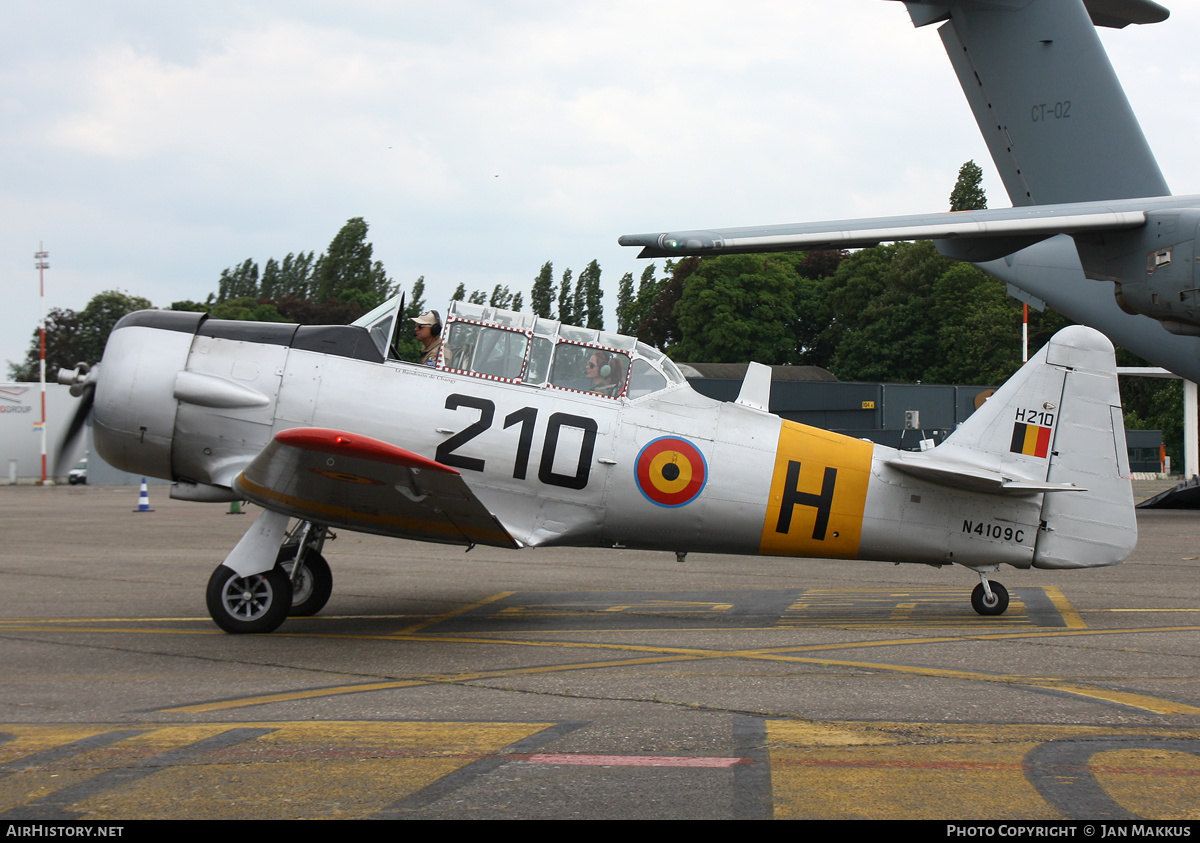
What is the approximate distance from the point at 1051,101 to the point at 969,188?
65605mm

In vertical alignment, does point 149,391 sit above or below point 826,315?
below

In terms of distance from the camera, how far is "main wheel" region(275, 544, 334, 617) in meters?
9.34

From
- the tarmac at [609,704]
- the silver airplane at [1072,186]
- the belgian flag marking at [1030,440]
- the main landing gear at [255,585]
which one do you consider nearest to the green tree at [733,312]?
the silver airplane at [1072,186]

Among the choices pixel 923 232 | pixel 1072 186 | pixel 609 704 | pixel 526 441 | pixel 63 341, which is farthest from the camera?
pixel 63 341

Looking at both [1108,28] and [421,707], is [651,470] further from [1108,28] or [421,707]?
[1108,28]

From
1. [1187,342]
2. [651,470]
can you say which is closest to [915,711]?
[651,470]

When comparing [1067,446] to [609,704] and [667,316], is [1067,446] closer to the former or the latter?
[609,704]

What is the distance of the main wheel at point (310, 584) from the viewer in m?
9.34

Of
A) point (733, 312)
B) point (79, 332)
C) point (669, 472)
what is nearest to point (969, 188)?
point (733, 312)

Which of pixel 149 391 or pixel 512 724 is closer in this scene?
pixel 512 724

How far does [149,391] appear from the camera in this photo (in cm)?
841

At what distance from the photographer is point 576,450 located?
8.56 meters

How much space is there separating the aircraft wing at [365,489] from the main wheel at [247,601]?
25.4 inches
